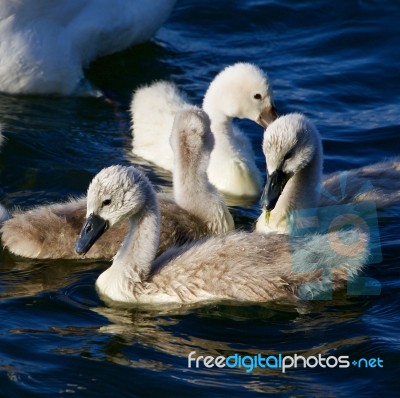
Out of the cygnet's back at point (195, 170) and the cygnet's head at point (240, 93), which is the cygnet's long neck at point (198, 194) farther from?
the cygnet's head at point (240, 93)

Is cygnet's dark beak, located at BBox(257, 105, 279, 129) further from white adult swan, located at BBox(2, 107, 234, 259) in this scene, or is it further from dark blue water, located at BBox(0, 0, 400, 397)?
white adult swan, located at BBox(2, 107, 234, 259)

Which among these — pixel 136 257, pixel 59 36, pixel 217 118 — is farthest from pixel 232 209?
pixel 59 36

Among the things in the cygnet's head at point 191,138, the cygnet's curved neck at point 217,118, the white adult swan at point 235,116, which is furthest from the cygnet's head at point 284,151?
the cygnet's curved neck at point 217,118

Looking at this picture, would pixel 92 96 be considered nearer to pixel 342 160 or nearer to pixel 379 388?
pixel 342 160

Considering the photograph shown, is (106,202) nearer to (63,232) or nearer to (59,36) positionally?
(63,232)

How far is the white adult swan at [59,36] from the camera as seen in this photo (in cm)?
1030

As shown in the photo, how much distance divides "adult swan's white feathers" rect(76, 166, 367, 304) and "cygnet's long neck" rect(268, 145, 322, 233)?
2.80 ft

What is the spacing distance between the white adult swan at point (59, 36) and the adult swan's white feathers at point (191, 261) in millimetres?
3251

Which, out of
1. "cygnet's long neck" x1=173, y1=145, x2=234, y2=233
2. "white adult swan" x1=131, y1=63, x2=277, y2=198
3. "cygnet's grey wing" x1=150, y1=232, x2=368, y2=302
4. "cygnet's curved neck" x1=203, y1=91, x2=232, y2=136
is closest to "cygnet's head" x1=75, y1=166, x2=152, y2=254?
"cygnet's grey wing" x1=150, y1=232, x2=368, y2=302

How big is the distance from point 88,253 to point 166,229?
543 millimetres

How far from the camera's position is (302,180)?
8.50 m

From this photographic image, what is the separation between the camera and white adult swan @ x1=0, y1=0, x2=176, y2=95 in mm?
10305

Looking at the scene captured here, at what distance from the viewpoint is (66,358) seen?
6.86m

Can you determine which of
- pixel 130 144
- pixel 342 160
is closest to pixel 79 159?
pixel 130 144
